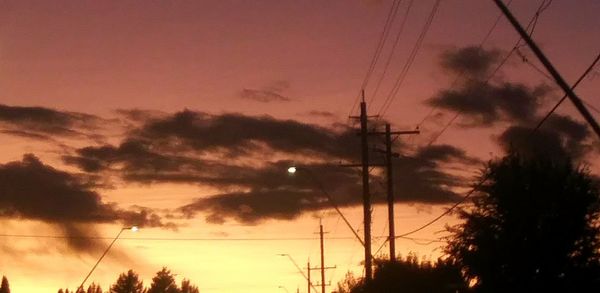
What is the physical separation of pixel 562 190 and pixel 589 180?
3.11 ft

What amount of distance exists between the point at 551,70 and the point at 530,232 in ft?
50.2

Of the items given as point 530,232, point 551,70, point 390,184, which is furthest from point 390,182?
point 551,70

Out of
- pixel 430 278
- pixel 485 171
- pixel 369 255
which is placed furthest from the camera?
pixel 430 278

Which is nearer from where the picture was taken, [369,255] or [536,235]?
[536,235]

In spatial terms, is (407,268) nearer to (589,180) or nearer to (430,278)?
(430,278)

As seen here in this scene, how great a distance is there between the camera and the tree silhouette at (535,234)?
32938 millimetres

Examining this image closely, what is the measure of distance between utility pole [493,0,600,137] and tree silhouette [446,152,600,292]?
1460cm

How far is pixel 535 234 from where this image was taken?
33312mm

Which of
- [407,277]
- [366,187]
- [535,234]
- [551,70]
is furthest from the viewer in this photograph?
[407,277]

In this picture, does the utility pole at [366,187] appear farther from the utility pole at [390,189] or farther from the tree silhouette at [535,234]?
the tree silhouette at [535,234]

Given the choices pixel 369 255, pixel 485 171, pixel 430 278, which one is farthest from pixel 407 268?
pixel 485 171

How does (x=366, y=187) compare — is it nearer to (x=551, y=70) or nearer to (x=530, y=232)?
(x=530, y=232)

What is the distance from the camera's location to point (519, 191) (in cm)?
3453

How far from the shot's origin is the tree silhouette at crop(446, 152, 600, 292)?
32938mm
